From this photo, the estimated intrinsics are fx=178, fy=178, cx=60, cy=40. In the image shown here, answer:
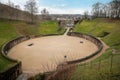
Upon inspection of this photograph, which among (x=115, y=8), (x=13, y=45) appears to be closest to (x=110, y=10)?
(x=115, y=8)

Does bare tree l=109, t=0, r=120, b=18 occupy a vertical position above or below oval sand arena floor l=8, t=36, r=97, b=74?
above

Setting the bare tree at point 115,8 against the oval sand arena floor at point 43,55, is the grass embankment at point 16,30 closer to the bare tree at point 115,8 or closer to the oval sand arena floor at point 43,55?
the oval sand arena floor at point 43,55

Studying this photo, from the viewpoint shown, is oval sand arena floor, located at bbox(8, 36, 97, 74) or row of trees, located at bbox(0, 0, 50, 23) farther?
row of trees, located at bbox(0, 0, 50, 23)

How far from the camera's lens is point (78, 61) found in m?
24.1

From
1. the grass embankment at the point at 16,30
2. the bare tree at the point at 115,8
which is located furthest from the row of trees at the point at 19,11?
the bare tree at the point at 115,8

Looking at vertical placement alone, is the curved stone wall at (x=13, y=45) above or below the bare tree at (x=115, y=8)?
below

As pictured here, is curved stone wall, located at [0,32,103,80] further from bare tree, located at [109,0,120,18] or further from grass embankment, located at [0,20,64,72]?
bare tree, located at [109,0,120,18]

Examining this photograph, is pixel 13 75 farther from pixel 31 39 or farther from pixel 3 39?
pixel 31 39

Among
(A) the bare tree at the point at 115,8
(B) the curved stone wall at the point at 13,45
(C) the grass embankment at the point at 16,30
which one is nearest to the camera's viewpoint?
(B) the curved stone wall at the point at 13,45

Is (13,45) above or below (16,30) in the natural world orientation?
below

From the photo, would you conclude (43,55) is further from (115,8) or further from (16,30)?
(115,8)

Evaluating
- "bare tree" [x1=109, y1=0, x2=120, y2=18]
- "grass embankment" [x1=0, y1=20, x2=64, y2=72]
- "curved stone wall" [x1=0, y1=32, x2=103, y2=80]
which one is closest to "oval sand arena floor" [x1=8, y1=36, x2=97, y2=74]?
"curved stone wall" [x1=0, y1=32, x2=103, y2=80]

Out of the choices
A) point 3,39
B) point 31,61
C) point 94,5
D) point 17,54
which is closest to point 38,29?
point 3,39

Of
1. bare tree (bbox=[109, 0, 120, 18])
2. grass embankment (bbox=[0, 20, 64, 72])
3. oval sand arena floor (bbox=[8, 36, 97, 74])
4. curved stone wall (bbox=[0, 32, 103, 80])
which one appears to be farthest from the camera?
bare tree (bbox=[109, 0, 120, 18])
